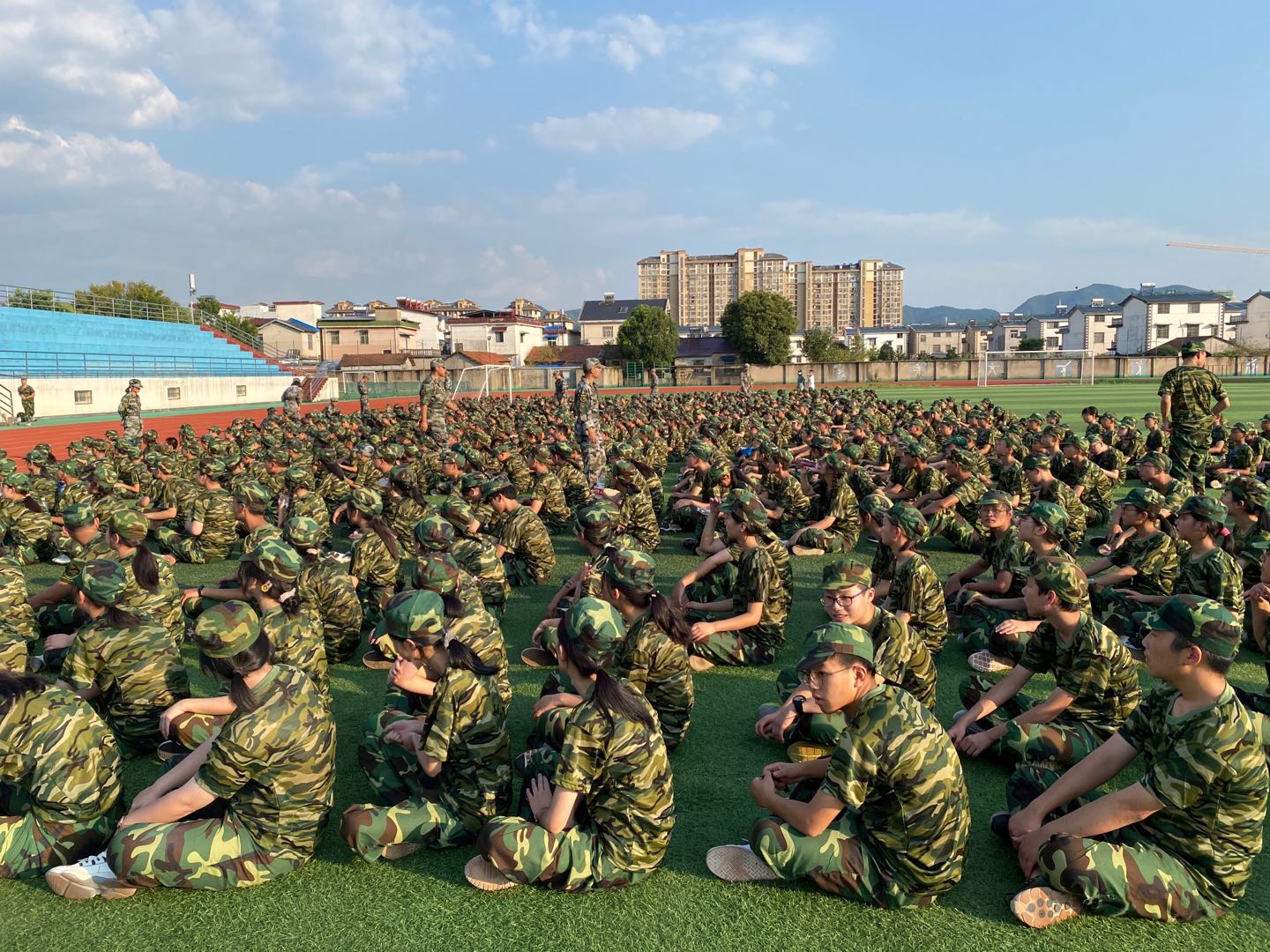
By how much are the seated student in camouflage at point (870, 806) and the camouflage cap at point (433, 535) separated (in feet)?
12.6

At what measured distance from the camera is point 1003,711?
17.2ft

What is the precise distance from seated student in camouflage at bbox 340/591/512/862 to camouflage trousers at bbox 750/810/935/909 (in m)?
1.31

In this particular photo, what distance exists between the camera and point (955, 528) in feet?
32.0

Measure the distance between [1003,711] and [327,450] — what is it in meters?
12.8

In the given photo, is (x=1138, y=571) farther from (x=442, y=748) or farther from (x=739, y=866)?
(x=442, y=748)

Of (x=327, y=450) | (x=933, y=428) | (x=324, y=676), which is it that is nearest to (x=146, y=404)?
(x=327, y=450)

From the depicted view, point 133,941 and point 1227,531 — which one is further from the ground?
point 1227,531

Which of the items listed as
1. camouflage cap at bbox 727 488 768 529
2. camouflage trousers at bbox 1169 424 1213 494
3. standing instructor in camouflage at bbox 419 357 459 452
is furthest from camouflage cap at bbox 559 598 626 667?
standing instructor in camouflage at bbox 419 357 459 452

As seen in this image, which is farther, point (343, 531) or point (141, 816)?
point (343, 531)

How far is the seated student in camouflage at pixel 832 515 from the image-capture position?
33.0 ft

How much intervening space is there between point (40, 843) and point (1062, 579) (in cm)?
517

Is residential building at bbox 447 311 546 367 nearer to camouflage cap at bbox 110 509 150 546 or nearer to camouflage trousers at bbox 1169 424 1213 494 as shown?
camouflage trousers at bbox 1169 424 1213 494

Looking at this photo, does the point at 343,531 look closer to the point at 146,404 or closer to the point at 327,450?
the point at 327,450

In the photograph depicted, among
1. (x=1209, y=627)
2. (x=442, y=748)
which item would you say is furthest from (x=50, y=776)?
(x=1209, y=627)
